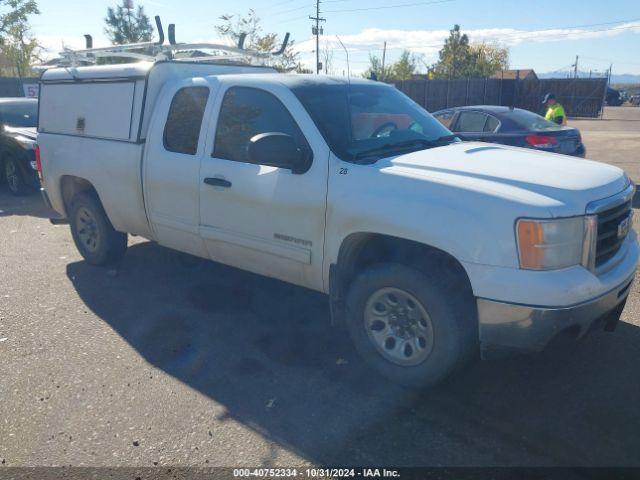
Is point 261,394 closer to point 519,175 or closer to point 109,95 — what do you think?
point 519,175

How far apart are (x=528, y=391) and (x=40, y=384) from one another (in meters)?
3.23

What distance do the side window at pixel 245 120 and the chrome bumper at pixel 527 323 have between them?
1839 mm

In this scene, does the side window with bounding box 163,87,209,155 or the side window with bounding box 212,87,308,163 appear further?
the side window with bounding box 163,87,209,155

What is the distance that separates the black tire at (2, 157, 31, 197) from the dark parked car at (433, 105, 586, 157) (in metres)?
7.84

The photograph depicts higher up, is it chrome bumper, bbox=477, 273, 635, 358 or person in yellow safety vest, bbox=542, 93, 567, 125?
person in yellow safety vest, bbox=542, 93, 567, 125

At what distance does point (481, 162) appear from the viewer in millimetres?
3744

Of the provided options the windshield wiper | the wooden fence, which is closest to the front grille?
the windshield wiper

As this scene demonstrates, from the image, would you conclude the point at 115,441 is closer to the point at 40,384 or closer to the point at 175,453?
the point at 175,453

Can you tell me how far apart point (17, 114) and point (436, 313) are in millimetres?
11059

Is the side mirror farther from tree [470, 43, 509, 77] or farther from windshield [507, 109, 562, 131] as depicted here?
tree [470, 43, 509, 77]

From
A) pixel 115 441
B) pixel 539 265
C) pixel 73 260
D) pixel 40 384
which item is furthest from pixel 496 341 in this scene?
pixel 73 260

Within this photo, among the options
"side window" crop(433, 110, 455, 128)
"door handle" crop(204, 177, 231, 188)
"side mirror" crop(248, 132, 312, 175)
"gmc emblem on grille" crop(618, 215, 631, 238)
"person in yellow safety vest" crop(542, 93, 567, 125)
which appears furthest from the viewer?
"person in yellow safety vest" crop(542, 93, 567, 125)

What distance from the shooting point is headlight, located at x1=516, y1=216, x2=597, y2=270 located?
3.04m

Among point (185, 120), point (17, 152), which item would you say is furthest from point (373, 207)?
point (17, 152)
